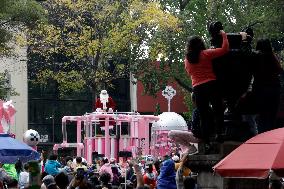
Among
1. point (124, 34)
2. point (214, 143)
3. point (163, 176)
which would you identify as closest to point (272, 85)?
point (214, 143)

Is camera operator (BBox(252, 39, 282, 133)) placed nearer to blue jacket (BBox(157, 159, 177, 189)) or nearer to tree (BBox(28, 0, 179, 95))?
blue jacket (BBox(157, 159, 177, 189))

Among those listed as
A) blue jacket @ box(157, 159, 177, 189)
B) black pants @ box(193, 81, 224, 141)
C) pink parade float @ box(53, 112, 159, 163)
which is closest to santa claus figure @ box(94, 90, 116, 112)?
pink parade float @ box(53, 112, 159, 163)

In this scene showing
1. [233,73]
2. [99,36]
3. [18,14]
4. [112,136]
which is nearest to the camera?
[233,73]

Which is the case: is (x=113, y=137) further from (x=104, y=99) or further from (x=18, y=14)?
(x=18, y=14)

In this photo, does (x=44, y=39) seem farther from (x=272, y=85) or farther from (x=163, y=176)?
(x=272, y=85)

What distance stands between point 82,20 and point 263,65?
36.8 metres

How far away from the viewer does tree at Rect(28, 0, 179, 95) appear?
47562 mm

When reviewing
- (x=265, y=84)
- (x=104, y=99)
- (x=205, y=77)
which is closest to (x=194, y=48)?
(x=205, y=77)

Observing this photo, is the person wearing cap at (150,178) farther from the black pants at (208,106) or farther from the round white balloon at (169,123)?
the round white balloon at (169,123)

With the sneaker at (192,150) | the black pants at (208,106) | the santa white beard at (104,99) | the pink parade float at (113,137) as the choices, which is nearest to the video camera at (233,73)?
the black pants at (208,106)

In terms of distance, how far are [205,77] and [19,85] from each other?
130 feet

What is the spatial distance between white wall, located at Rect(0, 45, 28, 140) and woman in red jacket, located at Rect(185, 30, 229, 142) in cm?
3766

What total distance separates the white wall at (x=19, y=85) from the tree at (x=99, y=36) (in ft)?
2.66

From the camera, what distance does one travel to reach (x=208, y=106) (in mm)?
11555
